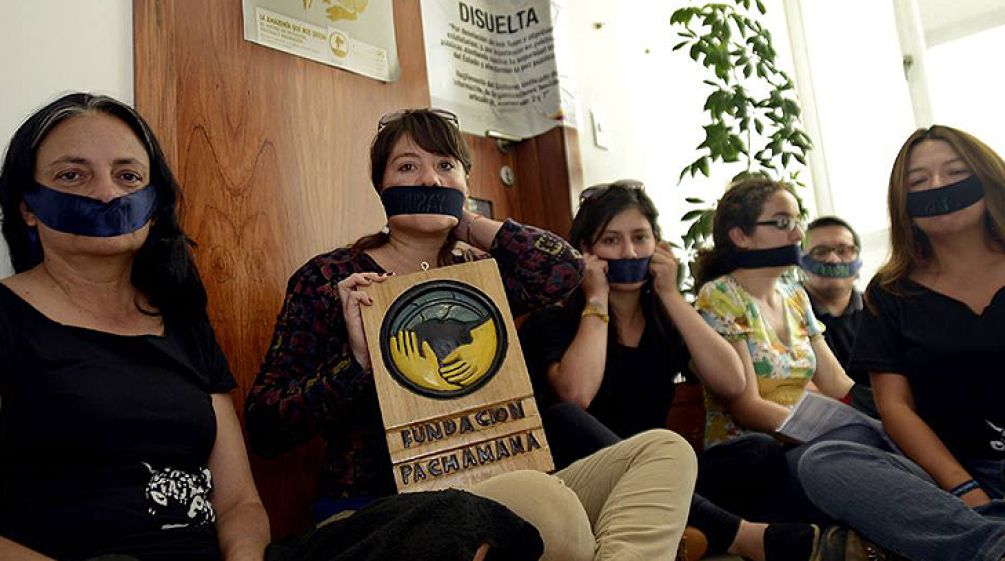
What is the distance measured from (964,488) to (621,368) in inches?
30.4

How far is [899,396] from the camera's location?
64.7 inches

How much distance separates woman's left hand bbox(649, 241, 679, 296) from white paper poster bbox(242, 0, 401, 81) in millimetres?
915

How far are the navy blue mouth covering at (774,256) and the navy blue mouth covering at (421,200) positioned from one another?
3.16 ft

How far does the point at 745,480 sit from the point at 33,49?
1.67 metres

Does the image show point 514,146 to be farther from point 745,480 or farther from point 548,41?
point 745,480

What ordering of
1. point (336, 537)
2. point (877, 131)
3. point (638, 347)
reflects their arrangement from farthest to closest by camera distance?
1. point (877, 131)
2. point (638, 347)
3. point (336, 537)

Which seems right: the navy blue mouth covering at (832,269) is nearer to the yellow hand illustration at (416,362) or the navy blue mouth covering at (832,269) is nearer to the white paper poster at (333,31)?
the white paper poster at (333,31)

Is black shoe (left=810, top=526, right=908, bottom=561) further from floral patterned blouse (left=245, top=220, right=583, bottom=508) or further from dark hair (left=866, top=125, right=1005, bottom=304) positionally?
floral patterned blouse (left=245, top=220, right=583, bottom=508)

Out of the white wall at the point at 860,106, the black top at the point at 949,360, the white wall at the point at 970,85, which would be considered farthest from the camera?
the white wall at the point at 860,106

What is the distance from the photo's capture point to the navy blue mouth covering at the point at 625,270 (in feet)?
6.61

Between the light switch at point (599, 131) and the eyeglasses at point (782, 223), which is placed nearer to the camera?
the eyeglasses at point (782, 223)

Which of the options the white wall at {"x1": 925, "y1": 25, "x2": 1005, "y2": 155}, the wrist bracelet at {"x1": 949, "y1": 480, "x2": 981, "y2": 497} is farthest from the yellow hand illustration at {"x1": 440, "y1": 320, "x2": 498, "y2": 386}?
the white wall at {"x1": 925, "y1": 25, "x2": 1005, "y2": 155}

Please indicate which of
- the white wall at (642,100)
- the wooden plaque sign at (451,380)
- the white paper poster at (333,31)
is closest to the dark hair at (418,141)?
the wooden plaque sign at (451,380)

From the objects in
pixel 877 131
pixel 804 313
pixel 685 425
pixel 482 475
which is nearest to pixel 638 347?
pixel 685 425
